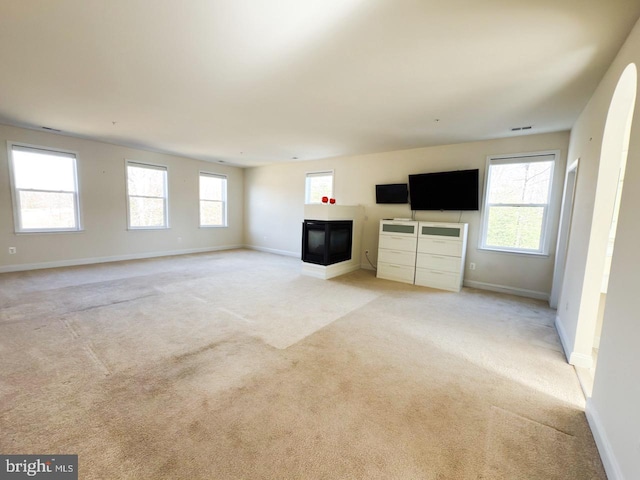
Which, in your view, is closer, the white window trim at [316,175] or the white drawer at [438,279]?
the white drawer at [438,279]

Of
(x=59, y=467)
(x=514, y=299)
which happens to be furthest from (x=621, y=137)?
(x=59, y=467)

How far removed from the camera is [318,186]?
6.98m

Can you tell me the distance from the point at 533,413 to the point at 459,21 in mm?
2732

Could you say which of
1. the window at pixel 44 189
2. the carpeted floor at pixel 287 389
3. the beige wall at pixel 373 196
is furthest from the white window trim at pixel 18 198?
the beige wall at pixel 373 196

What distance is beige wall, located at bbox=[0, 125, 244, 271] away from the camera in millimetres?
4832

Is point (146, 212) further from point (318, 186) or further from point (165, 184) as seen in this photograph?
point (318, 186)

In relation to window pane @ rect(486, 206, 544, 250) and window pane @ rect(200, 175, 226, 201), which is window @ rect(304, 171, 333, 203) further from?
window pane @ rect(486, 206, 544, 250)

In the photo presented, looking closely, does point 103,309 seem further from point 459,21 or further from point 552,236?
point 552,236

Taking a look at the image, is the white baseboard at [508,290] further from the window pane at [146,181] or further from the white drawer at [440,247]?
the window pane at [146,181]

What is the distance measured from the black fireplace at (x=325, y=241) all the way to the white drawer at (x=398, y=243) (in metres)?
0.81

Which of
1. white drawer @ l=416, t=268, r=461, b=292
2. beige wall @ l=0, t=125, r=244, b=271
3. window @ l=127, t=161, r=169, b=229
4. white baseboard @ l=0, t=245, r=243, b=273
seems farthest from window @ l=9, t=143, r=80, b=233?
white drawer @ l=416, t=268, r=461, b=292

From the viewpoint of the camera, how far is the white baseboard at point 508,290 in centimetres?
432

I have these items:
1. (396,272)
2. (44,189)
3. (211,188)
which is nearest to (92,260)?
(44,189)

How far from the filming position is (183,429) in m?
1.56
